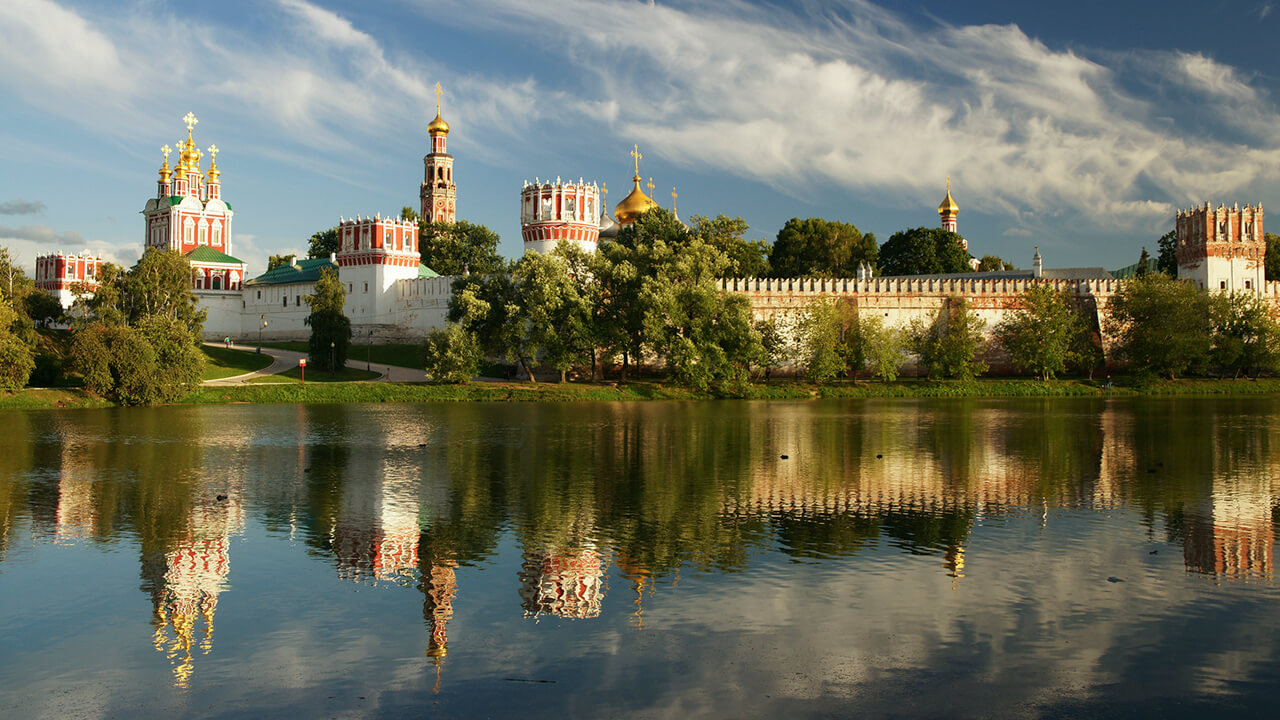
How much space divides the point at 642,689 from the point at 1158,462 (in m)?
16.2

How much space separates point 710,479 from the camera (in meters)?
18.2

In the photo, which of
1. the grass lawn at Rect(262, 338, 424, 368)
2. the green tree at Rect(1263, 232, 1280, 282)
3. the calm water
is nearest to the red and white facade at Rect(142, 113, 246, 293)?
the grass lawn at Rect(262, 338, 424, 368)

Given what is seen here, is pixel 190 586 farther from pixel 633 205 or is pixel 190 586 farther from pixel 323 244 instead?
pixel 323 244

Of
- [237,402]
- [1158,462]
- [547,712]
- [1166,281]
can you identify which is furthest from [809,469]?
[1166,281]

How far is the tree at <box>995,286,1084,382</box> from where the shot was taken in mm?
49438

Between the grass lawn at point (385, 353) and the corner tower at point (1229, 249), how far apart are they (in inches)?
1650

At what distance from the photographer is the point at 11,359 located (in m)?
37.1

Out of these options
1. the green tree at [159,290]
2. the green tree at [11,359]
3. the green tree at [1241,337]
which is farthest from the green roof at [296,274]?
the green tree at [1241,337]

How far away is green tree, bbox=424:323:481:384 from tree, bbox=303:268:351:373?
296 inches

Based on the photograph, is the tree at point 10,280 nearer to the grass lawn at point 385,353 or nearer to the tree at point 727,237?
the grass lawn at point 385,353

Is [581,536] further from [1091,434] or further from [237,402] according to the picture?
[237,402]

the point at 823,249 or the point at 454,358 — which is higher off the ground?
the point at 823,249

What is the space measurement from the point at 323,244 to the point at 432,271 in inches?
758

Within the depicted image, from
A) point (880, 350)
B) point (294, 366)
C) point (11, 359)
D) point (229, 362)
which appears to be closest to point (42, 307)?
point (229, 362)
